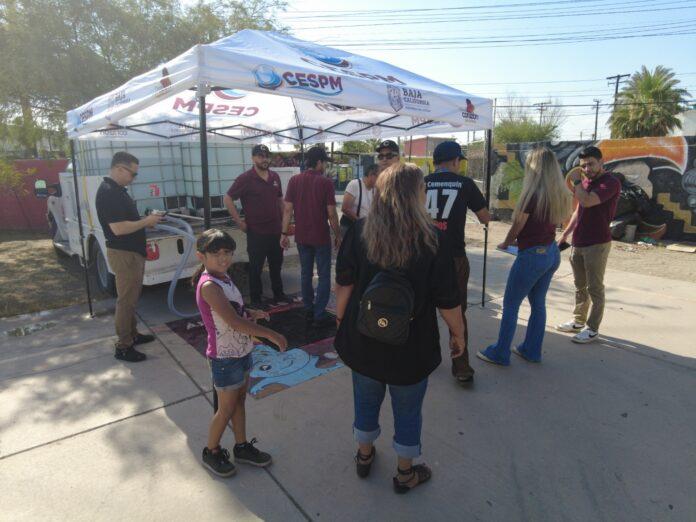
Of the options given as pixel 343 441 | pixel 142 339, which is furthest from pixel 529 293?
pixel 142 339

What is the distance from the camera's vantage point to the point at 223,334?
2.27 meters

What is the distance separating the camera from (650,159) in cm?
1004

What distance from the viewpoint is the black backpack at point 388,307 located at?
1873 millimetres

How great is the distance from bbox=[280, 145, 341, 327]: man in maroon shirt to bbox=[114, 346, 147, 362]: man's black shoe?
164 cm

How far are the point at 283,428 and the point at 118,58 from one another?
30.6ft

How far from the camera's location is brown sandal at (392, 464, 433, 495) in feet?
7.58

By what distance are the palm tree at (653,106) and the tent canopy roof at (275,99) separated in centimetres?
2714

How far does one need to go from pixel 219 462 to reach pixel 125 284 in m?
2.00

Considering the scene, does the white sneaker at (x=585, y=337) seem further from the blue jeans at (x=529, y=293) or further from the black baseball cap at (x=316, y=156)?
the black baseball cap at (x=316, y=156)

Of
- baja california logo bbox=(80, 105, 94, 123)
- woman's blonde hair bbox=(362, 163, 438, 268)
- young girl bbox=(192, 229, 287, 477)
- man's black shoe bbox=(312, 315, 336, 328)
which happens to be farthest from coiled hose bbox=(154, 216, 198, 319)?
woman's blonde hair bbox=(362, 163, 438, 268)

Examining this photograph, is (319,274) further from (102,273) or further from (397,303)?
(102,273)

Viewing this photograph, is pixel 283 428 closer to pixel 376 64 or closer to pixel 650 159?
pixel 376 64

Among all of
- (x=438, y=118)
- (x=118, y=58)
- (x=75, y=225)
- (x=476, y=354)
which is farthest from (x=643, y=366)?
(x=118, y=58)

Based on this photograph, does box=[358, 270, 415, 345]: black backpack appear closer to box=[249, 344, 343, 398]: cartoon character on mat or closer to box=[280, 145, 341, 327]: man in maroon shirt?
box=[249, 344, 343, 398]: cartoon character on mat
